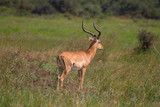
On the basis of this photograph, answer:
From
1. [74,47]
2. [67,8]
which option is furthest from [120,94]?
[67,8]

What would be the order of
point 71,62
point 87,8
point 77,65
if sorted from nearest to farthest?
point 71,62, point 77,65, point 87,8

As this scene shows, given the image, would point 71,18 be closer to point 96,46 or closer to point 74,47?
point 74,47

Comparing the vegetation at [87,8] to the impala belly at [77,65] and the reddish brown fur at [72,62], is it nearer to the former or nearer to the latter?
the reddish brown fur at [72,62]

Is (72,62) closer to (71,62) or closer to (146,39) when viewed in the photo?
(71,62)

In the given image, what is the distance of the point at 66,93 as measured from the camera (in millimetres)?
4922

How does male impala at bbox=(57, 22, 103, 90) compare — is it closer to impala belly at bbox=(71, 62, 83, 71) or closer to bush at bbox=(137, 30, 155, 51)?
impala belly at bbox=(71, 62, 83, 71)

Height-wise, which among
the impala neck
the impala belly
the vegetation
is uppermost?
the impala neck

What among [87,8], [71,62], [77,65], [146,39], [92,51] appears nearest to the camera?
[71,62]

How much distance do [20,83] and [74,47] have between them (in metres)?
5.64

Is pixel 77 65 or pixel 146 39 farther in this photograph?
pixel 146 39

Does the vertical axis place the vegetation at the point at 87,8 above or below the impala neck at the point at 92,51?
below

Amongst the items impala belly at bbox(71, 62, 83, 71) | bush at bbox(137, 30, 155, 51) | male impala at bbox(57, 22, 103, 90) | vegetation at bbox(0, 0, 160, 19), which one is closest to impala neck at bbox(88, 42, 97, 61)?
male impala at bbox(57, 22, 103, 90)

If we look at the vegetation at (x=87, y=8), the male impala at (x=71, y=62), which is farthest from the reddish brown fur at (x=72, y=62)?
the vegetation at (x=87, y=8)

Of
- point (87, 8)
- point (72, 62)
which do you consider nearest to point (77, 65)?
point (72, 62)
